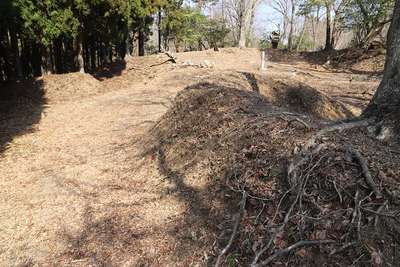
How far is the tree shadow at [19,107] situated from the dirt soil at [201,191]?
134 millimetres

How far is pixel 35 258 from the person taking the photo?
10.0 ft

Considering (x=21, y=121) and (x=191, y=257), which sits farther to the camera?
(x=21, y=121)

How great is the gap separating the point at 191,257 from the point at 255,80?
26.7 feet

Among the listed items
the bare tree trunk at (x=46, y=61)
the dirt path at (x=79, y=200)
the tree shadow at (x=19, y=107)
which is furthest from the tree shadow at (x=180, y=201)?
the bare tree trunk at (x=46, y=61)

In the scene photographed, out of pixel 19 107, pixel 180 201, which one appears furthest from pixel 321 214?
pixel 19 107

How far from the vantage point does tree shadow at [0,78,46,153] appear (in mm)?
7817

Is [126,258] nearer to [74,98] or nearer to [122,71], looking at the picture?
[74,98]

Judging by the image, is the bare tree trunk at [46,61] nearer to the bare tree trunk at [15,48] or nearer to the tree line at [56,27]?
the tree line at [56,27]

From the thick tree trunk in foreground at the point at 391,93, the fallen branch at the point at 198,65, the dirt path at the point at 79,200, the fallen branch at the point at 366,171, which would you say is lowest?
the dirt path at the point at 79,200

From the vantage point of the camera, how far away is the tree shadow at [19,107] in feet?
25.6

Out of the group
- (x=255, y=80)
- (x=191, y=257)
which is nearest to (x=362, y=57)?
(x=255, y=80)

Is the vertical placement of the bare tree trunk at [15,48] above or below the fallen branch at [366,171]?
above

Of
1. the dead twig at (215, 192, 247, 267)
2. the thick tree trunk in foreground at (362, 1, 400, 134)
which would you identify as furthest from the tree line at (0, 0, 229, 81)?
the thick tree trunk in foreground at (362, 1, 400, 134)

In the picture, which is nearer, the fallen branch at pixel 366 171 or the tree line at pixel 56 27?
the fallen branch at pixel 366 171
